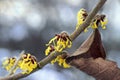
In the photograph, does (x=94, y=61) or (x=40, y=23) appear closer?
(x=94, y=61)

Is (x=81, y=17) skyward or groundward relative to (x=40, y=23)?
groundward

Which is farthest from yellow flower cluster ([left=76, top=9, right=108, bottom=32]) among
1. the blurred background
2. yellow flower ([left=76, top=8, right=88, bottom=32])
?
the blurred background

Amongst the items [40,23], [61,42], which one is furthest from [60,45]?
[40,23]

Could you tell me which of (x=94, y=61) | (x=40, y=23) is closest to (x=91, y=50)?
(x=94, y=61)

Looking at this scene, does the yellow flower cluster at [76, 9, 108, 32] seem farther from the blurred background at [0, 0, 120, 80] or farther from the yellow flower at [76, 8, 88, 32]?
the blurred background at [0, 0, 120, 80]

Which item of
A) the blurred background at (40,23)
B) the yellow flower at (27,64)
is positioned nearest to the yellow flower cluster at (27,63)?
the yellow flower at (27,64)

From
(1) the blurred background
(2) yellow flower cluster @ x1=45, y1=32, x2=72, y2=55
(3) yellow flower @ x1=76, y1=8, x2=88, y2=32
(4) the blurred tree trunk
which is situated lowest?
(4) the blurred tree trunk

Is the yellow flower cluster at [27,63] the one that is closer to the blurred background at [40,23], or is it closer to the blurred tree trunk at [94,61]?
the blurred tree trunk at [94,61]

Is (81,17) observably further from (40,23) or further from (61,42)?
(40,23)
